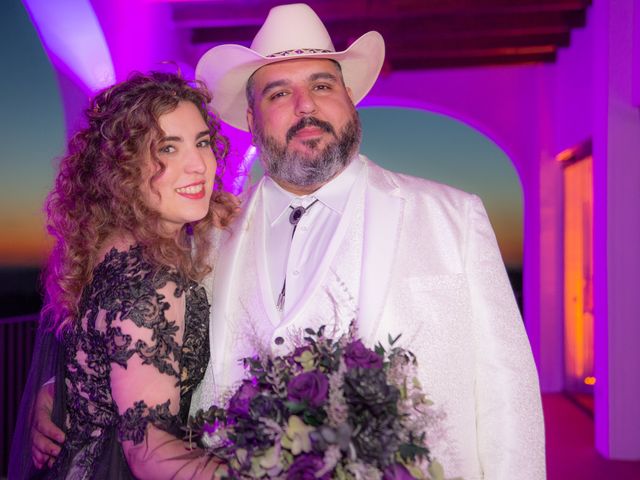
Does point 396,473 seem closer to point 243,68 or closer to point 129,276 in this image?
point 129,276

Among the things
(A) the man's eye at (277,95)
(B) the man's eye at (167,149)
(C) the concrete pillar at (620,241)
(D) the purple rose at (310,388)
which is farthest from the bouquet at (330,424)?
(C) the concrete pillar at (620,241)

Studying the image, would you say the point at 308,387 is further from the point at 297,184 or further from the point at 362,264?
the point at 297,184

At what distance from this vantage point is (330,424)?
1346mm

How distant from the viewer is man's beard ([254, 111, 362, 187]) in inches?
97.6

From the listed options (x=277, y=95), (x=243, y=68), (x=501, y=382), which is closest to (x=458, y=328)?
(x=501, y=382)

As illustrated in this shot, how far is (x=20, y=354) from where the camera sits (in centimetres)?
503

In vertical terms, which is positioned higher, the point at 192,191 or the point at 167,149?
the point at 167,149

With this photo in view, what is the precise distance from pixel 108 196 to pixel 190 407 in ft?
2.45

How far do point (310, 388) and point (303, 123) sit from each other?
1.37 meters

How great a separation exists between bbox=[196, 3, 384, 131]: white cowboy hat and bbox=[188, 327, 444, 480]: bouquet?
1523 mm

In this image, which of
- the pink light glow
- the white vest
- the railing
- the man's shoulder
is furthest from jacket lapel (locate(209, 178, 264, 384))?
the railing

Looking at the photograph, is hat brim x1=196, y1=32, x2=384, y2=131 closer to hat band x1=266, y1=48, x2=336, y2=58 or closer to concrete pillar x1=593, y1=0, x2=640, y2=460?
hat band x1=266, y1=48, x2=336, y2=58

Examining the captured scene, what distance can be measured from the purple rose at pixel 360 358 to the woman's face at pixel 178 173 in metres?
0.91

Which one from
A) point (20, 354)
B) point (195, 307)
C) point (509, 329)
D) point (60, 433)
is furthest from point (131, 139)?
point (20, 354)
